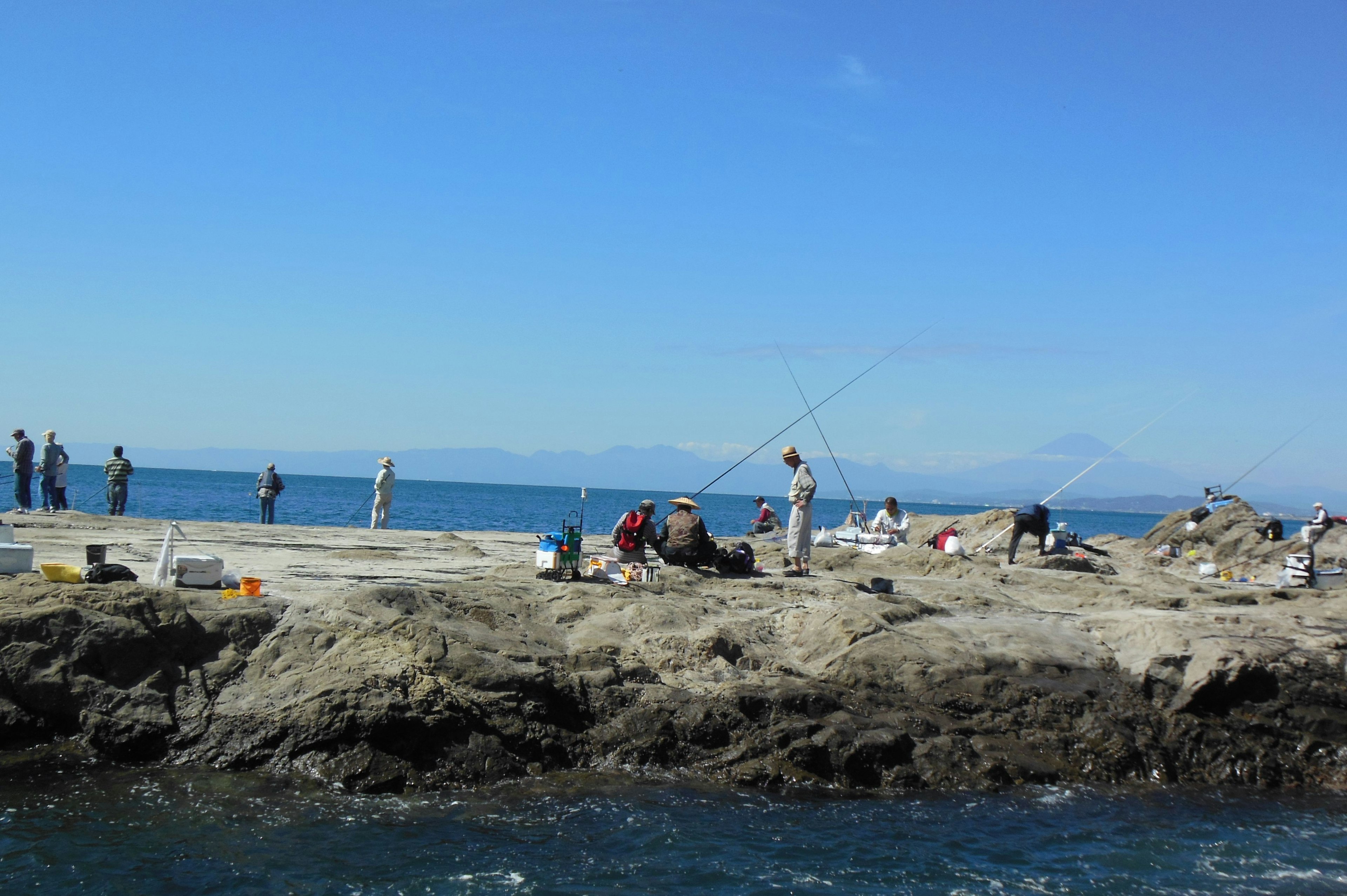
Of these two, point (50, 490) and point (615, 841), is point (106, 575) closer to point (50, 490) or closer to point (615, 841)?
point (615, 841)

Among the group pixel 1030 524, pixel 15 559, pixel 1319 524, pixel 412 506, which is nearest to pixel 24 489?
pixel 15 559

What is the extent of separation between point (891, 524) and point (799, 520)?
27.3 ft

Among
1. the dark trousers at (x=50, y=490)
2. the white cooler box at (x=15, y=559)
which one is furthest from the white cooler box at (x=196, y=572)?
the dark trousers at (x=50, y=490)

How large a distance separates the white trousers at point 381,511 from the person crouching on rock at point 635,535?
9695mm

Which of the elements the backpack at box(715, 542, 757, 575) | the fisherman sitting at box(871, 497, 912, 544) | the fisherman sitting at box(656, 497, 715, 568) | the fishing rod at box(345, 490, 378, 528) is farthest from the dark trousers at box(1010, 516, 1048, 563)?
the fishing rod at box(345, 490, 378, 528)

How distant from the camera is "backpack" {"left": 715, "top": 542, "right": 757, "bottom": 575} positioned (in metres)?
13.1

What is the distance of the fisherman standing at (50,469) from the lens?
65.3 ft

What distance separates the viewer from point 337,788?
7.51m

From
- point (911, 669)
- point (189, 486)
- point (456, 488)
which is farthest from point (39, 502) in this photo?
point (456, 488)

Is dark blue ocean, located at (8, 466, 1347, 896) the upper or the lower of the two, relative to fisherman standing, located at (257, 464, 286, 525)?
lower

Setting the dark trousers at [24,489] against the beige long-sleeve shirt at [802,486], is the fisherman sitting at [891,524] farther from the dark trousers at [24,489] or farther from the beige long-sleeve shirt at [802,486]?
the dark trousers at [24,489]

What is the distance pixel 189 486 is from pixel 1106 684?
87.9 m

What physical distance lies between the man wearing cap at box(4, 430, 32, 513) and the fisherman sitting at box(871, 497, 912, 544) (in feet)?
58.5

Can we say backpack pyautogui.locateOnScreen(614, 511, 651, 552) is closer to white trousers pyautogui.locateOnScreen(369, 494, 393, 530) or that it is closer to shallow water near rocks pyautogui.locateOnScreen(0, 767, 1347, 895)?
shallow water near rocks pyautogui.locateOnScreen(0, 767, 1347, 895)
